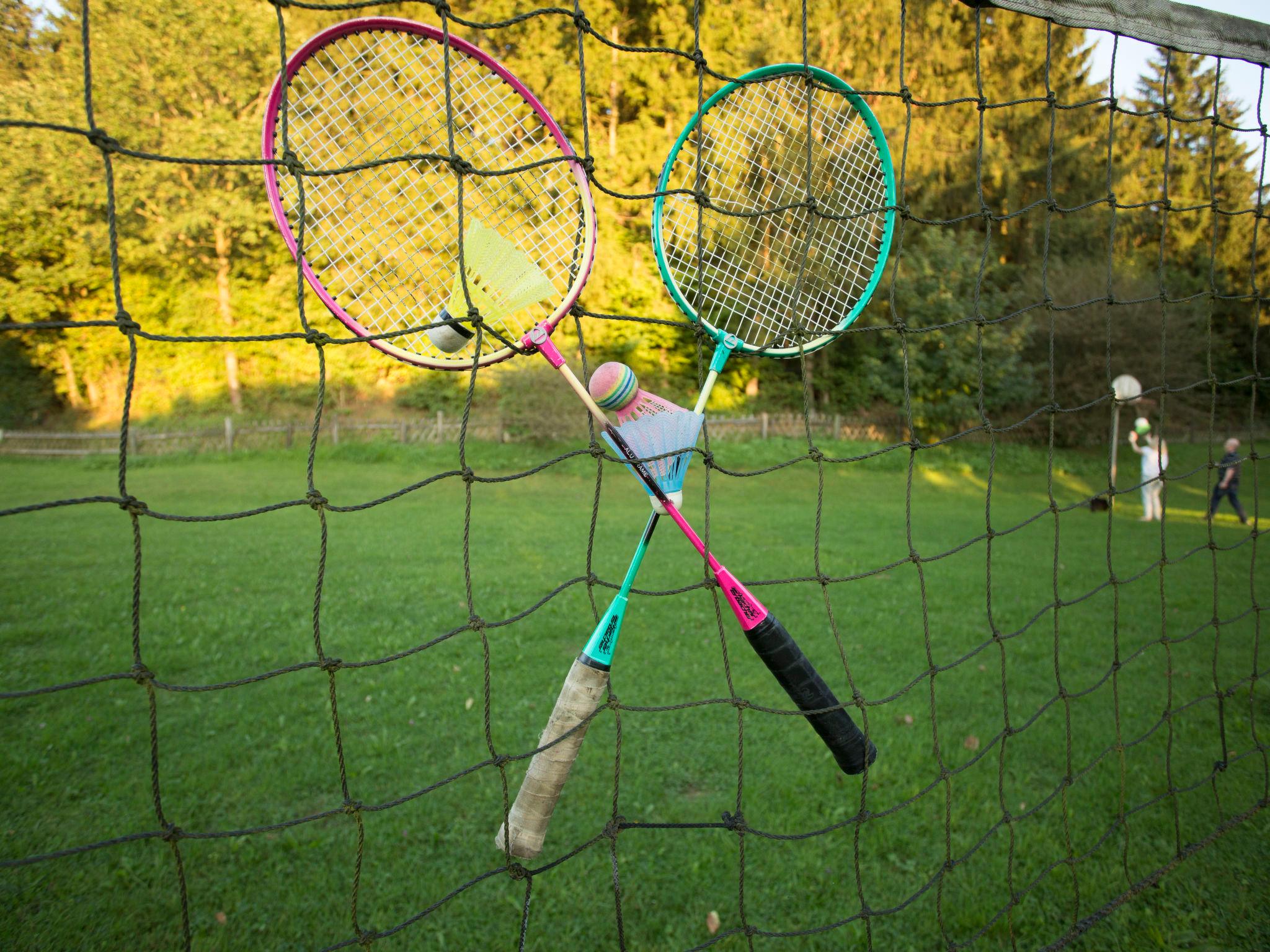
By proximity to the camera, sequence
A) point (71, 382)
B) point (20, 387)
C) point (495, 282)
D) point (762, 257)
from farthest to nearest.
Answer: point (71, 382), point (20, 387), point (762, 257), point (495, 282)

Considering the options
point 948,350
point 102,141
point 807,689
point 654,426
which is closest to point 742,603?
point 807,689

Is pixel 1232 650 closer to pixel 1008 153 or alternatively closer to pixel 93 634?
pixel 93 634

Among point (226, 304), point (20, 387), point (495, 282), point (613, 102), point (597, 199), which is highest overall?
point (613, 102)

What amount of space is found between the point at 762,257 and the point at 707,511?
3.13ft

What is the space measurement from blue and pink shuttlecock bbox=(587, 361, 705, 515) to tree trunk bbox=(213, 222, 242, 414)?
19.2m

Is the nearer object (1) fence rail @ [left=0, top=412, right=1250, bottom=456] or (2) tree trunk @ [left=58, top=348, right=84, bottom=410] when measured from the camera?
Answer: (1) fence rail @ [left=0, top=412, right=1250, bottom=456]

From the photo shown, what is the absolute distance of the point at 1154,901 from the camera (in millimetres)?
2520

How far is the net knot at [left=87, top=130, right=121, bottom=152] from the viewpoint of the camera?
1.19 metres

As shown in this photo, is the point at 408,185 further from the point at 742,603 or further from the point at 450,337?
the point at 742,603

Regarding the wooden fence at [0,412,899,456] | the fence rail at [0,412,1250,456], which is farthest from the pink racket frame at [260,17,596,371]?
the wooden fence at [0,412,899,456]

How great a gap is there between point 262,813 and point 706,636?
2.73 m

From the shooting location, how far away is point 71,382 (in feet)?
61.1

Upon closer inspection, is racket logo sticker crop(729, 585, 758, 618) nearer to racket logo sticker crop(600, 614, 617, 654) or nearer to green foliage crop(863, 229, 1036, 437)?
racket logo sticker crop(600, 614, 617, 654)

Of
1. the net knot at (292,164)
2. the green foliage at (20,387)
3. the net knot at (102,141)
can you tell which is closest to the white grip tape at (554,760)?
the net knot at (292,164)
